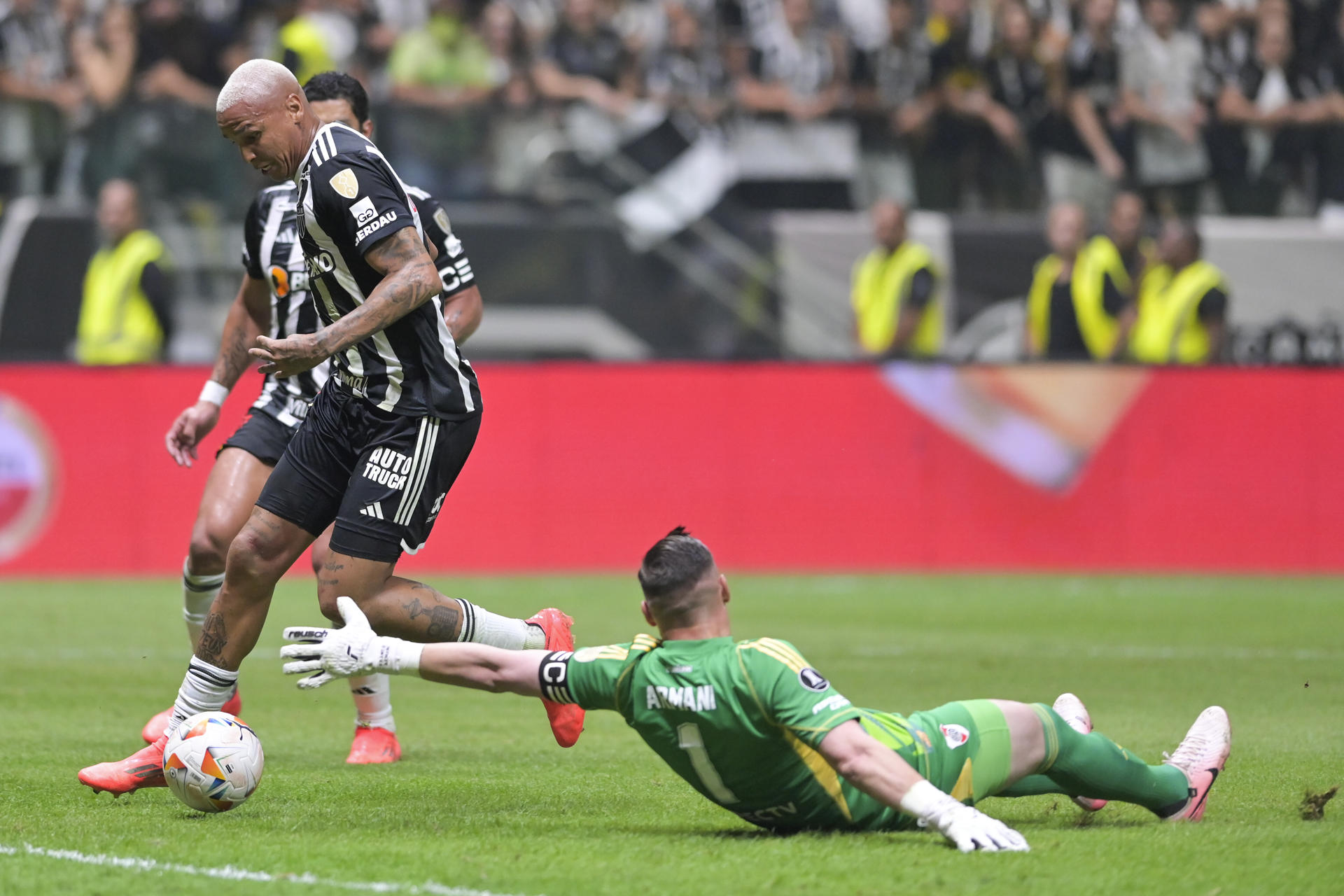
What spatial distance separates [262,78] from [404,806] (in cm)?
242

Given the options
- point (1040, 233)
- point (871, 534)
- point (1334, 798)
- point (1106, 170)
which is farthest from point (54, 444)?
point (1334, 798)

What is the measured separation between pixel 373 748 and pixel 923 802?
290 cm

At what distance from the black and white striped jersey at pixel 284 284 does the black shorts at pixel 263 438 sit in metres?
0.03

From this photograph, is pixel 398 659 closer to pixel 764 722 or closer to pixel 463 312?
pixel 764 722

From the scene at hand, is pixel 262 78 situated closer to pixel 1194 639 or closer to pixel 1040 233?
pixel 1194 639

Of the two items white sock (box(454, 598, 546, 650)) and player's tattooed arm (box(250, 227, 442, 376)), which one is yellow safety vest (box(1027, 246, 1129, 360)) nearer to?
white sock (box(454, 598, 546, 650))

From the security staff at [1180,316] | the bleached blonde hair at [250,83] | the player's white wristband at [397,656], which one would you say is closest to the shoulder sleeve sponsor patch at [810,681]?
the player's white wristband at [397,656]

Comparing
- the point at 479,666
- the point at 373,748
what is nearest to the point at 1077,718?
the point at 479,666

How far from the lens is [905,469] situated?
1483 centimetres

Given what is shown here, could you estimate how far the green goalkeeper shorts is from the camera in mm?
4957

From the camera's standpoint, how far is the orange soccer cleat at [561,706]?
575 centimetres

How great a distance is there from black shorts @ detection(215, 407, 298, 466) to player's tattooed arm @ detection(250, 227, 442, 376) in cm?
130

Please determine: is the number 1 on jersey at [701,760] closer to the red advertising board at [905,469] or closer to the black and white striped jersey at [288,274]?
the black and white striped jersey at [288,274]

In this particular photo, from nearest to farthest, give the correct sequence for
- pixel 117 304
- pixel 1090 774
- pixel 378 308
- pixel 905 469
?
pixel 1090 774, pixel 378 308, pixel 117 304, pixel 905 469
